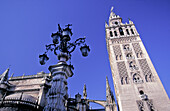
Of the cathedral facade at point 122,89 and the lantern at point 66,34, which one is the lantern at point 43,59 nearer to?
the lantern at point 66,34

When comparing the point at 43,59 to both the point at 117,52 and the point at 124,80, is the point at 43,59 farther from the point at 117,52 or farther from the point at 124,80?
the point at 117,52

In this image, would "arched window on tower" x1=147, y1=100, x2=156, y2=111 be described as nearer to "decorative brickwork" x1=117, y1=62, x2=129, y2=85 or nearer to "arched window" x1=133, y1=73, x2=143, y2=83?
"arched window" x1=133, y1=73, x2=143, y2=83

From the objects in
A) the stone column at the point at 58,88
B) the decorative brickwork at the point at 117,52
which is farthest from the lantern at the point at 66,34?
the decorative brickwork at the point at 117,52

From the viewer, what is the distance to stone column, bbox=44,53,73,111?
3.41m

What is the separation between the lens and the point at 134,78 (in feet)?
52.4

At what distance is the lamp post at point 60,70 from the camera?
348 cm

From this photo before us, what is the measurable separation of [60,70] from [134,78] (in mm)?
13853

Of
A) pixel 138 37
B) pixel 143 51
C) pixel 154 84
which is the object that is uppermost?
pixel 138 37

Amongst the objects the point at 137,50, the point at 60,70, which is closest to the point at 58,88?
the point at 60,70

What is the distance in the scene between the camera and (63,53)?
189 inches

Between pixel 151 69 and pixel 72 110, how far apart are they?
10.8 metres

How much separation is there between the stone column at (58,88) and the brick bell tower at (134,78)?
1093 centimetres

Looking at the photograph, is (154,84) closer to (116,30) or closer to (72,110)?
(72,110)

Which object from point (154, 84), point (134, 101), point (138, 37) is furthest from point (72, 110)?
point (138, 37)
